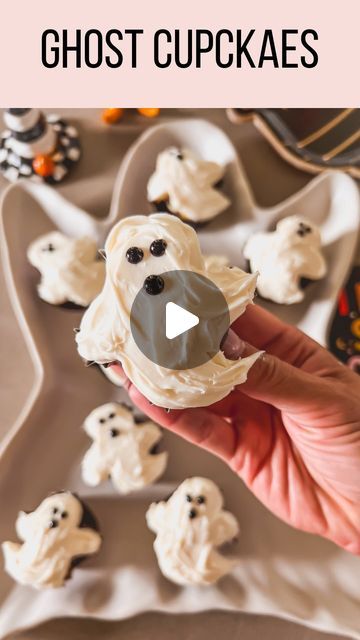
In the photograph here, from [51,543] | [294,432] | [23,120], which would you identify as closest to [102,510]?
[51,543]

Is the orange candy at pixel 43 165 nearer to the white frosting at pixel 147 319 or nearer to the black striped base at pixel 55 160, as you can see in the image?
the black striped base at pixel 55 160

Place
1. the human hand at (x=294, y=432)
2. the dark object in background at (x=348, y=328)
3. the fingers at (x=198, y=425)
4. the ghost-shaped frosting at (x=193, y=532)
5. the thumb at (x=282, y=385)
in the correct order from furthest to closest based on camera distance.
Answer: the dark object in background at (x=348, y=328)
the ghost-shaped frosting at (x=193, y=532)
the fingers at (x=198, y=425)
the human hand at (x=294, y=432)
the thumb at (x=282, y=385)

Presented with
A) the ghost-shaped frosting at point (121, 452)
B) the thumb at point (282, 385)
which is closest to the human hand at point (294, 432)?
the thumb at point (282, 385)

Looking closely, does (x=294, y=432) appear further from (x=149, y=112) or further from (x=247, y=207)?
(x=149, y=112)

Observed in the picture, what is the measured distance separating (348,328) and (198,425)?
0.52 meters

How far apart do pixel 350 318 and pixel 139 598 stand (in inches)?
34.1

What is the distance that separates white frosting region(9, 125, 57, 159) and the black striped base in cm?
1

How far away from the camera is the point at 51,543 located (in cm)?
144

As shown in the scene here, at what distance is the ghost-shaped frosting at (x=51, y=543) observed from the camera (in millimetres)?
1423

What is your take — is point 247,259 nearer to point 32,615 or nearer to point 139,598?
point 139,598

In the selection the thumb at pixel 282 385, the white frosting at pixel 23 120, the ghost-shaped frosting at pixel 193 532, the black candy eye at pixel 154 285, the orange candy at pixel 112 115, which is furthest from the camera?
the orange candy at pixel 112 115

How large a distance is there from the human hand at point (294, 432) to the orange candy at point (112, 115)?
816mm
